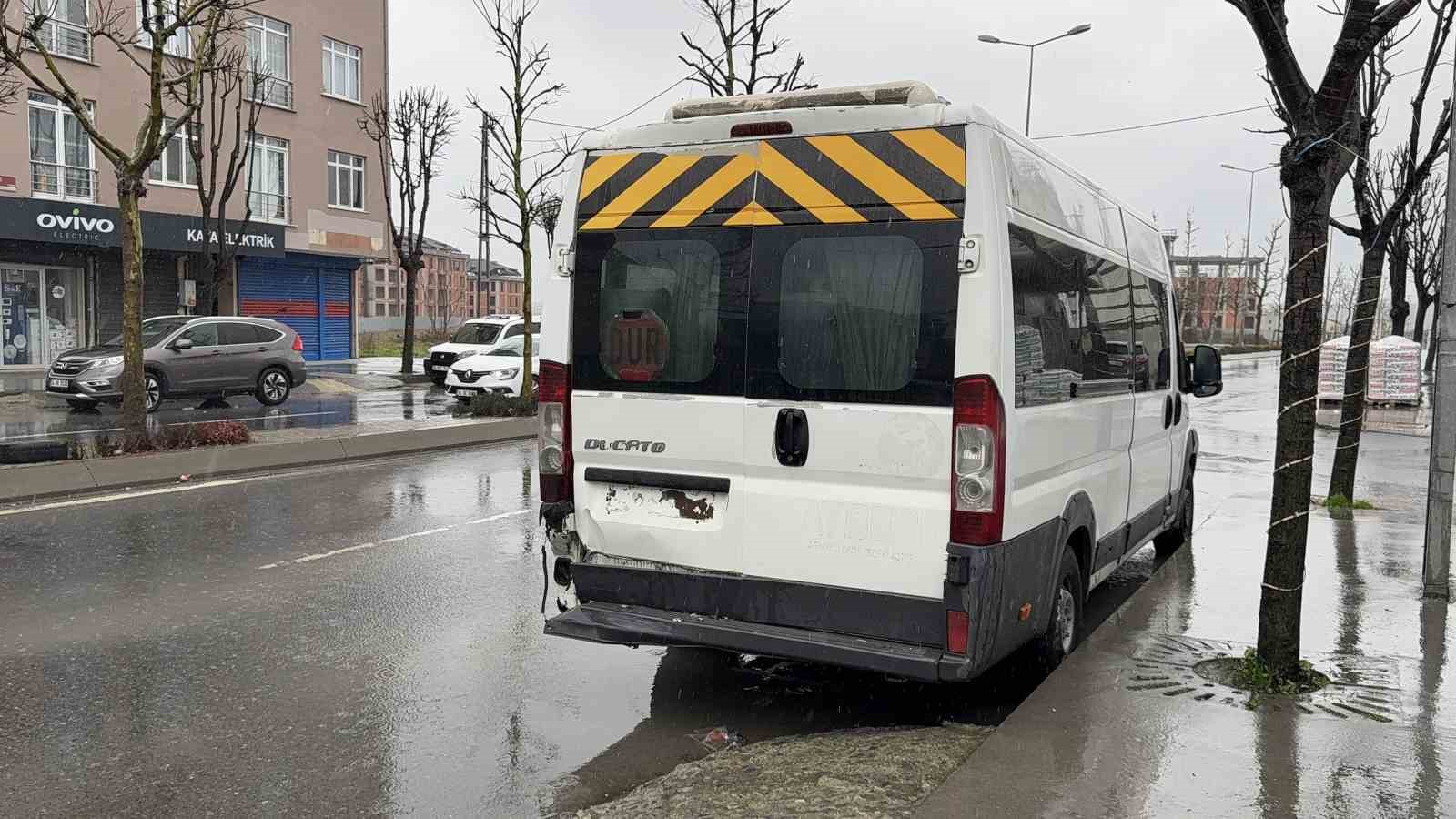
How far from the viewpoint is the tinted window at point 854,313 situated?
4.52 metres

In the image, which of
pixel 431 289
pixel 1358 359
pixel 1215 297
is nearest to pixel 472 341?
pixel 1358 359

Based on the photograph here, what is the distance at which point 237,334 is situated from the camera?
21141 millimetres

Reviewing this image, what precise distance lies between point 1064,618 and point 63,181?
3018 cm

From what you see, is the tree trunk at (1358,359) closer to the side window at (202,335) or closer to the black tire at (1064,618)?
the black tire at (1064,618)

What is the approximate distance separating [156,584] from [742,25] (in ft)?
63.0

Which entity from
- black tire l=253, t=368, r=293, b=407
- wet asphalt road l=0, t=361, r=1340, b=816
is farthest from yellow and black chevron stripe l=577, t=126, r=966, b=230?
black tire l=253, t=368, r=293, b=407

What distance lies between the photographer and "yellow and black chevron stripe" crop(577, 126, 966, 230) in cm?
455

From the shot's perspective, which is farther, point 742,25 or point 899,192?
point 742,25

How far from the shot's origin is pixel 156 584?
7.38 m

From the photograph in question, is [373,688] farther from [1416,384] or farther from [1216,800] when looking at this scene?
[1416,384]

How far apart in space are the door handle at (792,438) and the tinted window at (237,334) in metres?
18.6

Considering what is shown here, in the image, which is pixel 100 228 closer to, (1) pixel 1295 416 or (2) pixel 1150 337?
(2) pixel 1150 337

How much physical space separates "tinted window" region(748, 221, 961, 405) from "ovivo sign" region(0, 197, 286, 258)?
24.9m

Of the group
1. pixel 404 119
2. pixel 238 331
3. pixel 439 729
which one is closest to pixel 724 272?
pixel 439 729
